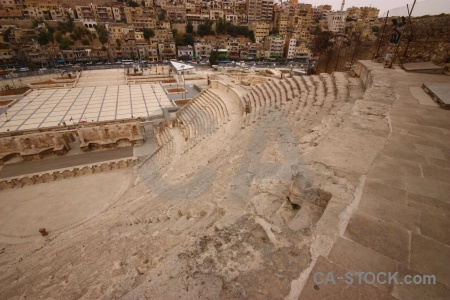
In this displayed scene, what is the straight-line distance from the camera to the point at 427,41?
33.8 ft

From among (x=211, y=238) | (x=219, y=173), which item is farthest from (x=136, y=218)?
(x=211, y=238)

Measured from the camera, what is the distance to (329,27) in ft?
225

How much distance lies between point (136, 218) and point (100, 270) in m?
2.52

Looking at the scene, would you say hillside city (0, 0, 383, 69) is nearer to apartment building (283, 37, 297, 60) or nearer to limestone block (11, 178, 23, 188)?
apartment building (283, 37, 297, 60)

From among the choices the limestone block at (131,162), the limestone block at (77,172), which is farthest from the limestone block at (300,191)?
the limestone block at (77,172)

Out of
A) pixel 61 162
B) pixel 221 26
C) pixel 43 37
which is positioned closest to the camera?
pixel 61 162

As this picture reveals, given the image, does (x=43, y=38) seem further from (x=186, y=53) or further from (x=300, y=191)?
(x=300, y=191)

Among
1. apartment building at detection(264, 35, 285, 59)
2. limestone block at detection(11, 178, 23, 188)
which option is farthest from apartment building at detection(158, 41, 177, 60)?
limestone block at detection(11, 178, 23, 188)

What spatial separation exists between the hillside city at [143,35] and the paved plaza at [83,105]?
20445mm

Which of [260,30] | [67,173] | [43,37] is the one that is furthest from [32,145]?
[260,30]

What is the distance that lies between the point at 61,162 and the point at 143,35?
4857cm

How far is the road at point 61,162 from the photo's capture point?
14495 millimetres

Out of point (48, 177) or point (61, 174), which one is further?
point (61, 174)

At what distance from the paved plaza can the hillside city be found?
20.4 m
